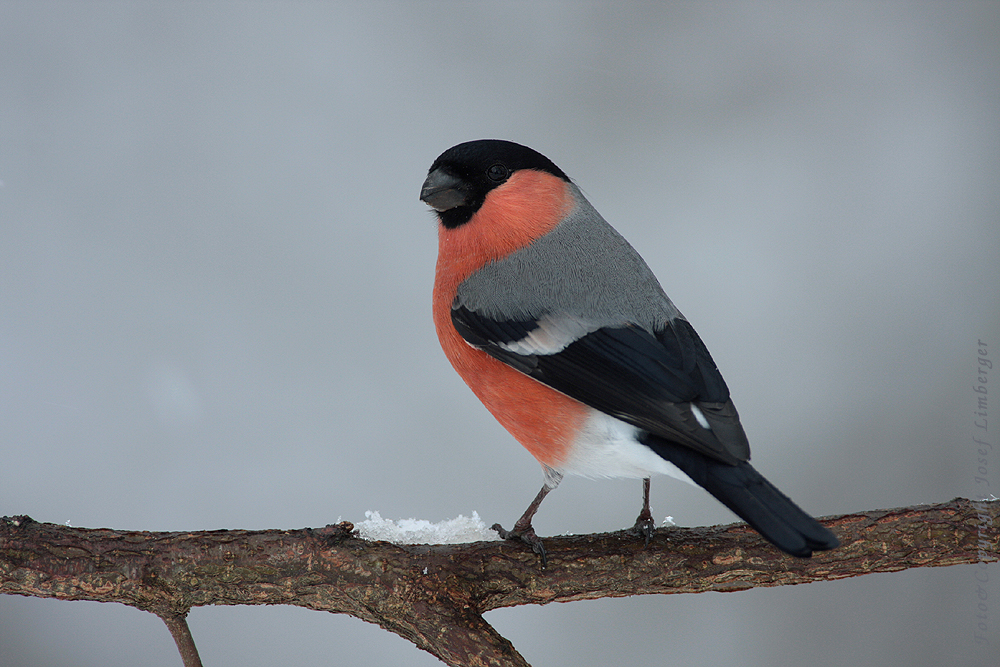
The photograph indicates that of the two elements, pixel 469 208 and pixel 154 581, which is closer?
pixel 154 581

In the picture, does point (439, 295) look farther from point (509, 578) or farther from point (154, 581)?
point (154, 581)

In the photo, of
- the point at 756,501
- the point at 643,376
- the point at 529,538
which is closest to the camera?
the point at 756,501

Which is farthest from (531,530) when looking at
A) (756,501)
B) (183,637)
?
(183,637)

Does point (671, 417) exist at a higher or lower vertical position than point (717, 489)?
higher

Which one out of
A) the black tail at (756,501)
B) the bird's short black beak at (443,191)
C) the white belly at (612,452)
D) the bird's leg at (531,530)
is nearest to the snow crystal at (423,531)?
the bird's leg at (531,530)

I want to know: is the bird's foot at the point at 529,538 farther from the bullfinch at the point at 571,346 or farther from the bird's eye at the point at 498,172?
the bird's eye at the point at 498,172

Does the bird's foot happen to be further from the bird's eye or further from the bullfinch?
the bird's eye

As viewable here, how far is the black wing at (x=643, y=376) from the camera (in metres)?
1.36

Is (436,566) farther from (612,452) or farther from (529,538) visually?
(612,452)

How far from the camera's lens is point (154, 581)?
1.43 m

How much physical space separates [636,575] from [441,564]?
377mm

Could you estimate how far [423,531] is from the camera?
1598mm

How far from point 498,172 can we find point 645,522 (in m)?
0.82

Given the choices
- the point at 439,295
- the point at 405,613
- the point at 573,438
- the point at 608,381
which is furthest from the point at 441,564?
the point at 439,295
